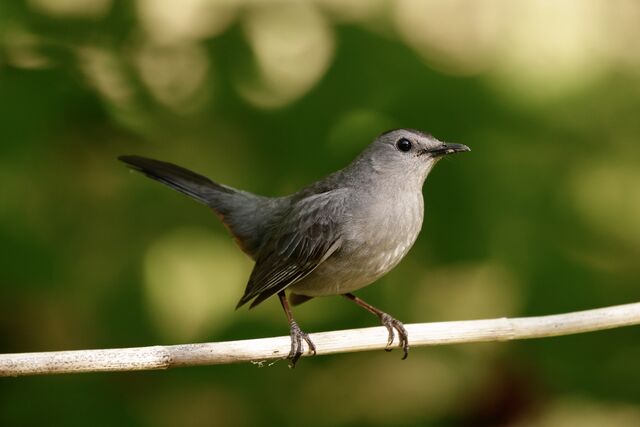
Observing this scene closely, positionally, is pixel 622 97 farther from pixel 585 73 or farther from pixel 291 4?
pixel 291 4

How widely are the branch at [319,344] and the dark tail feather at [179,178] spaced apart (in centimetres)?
108

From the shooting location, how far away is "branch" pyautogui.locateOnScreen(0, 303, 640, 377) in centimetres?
253

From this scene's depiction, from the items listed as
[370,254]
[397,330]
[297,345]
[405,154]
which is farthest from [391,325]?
[405,154]

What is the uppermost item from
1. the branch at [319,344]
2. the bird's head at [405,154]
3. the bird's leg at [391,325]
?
the bird's head at [405,154]

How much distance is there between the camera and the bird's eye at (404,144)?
10.8ft

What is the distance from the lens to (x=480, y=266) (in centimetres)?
435

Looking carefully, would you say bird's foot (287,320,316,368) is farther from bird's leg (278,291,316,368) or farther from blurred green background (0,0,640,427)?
blurred green background (0,0,640,427)

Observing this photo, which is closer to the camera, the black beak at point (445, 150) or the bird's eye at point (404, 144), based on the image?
the black beak at point (445, 150)

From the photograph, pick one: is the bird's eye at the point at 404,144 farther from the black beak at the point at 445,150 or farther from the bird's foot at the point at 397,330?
the bird's foot at the point at 397,330

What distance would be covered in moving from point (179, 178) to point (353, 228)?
945 millimetres

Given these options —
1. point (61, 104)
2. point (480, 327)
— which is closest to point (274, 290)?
point (480, 327)

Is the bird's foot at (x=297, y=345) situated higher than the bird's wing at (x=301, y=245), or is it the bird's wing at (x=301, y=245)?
the bird's wing at (x=301, y=245)

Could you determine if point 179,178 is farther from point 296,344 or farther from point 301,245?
point 296,344

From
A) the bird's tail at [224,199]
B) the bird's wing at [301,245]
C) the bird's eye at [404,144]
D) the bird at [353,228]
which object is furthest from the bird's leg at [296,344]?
the bird's eye at [404,144]
